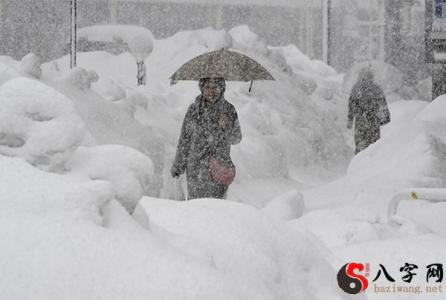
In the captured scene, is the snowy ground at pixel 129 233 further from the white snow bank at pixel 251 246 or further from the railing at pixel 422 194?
the railing at pixel 422 194

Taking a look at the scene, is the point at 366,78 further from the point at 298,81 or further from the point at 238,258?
the point at 238,258

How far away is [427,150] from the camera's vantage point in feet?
30.7

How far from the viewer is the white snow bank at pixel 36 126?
8.48 feet

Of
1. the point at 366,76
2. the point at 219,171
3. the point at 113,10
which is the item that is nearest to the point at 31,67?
the point at 219,171

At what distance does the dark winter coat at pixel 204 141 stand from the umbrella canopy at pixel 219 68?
2.07ft

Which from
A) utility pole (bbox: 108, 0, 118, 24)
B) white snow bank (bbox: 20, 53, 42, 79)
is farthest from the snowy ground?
utility pole (bbox: 108, 0, 118, 24)

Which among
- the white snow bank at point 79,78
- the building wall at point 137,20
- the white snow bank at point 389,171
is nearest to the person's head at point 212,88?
the white snow bank at point 389,171

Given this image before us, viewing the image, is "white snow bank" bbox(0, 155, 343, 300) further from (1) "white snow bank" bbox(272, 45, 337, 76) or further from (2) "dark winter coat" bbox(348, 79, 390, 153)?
(1) "white snow bank" bbox(272, 45, 337, 76)

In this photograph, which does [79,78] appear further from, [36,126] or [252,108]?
[36,126]

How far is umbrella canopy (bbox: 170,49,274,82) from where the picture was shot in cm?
716

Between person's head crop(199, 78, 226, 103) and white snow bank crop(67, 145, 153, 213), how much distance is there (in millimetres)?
3609

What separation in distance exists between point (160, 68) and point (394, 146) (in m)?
9.06

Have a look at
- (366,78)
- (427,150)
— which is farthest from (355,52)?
(427,150)

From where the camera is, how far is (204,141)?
6.41 metres
